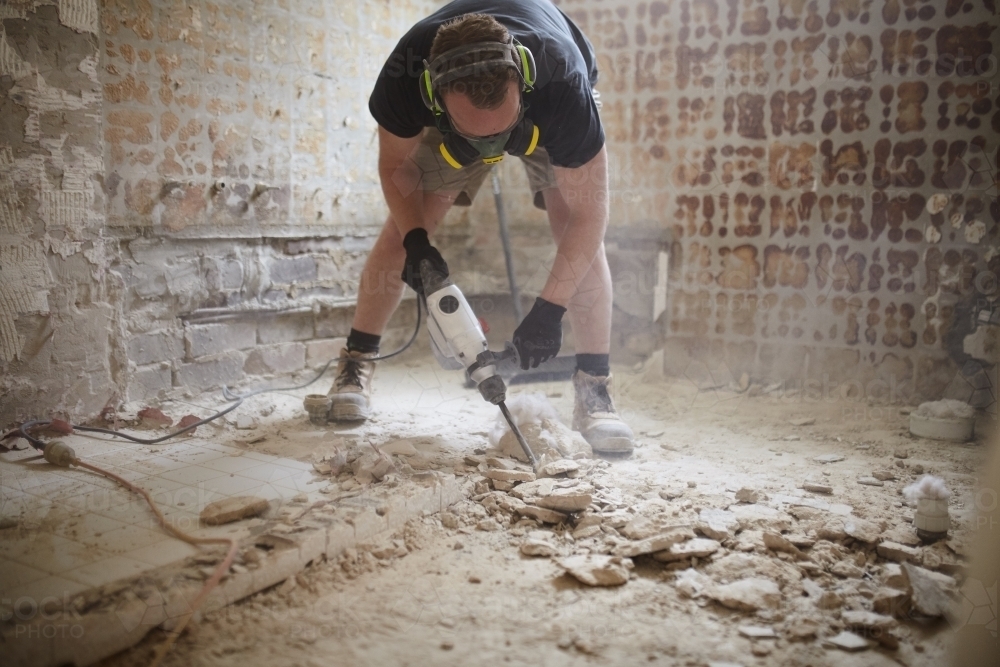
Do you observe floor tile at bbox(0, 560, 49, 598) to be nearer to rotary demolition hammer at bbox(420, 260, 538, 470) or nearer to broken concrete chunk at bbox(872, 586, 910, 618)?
rotary demolition hammer at bbox(420, 260, 538, 470)

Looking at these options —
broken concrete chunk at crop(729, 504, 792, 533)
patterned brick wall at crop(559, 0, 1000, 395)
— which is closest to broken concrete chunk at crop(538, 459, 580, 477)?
broken concrete chunk at crop(729, 504, 792, 533)

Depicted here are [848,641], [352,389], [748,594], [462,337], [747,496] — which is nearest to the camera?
[848,641]

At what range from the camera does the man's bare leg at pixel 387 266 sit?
2.56 metres

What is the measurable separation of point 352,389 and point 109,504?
3.14 feet

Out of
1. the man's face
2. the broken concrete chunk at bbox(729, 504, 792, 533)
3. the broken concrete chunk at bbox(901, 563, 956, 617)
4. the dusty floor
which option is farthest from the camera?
the man's face

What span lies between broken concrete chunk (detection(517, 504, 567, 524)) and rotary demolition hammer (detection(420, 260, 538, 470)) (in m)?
0.27

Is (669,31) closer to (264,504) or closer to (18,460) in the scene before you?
(264,504)

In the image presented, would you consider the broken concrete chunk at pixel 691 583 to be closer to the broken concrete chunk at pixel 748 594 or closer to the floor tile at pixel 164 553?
the broken concrete chunk at pixel 748 594

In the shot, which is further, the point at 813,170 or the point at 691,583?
the point at 813,170

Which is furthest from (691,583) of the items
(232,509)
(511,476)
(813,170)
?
(813,170)

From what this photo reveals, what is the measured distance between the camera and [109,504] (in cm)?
178

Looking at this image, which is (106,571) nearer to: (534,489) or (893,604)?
(534,489)

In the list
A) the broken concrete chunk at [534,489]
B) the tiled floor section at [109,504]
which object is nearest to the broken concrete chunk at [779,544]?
the broken concrete chunk at [534,489]

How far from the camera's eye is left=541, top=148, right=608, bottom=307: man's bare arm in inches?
89.2
